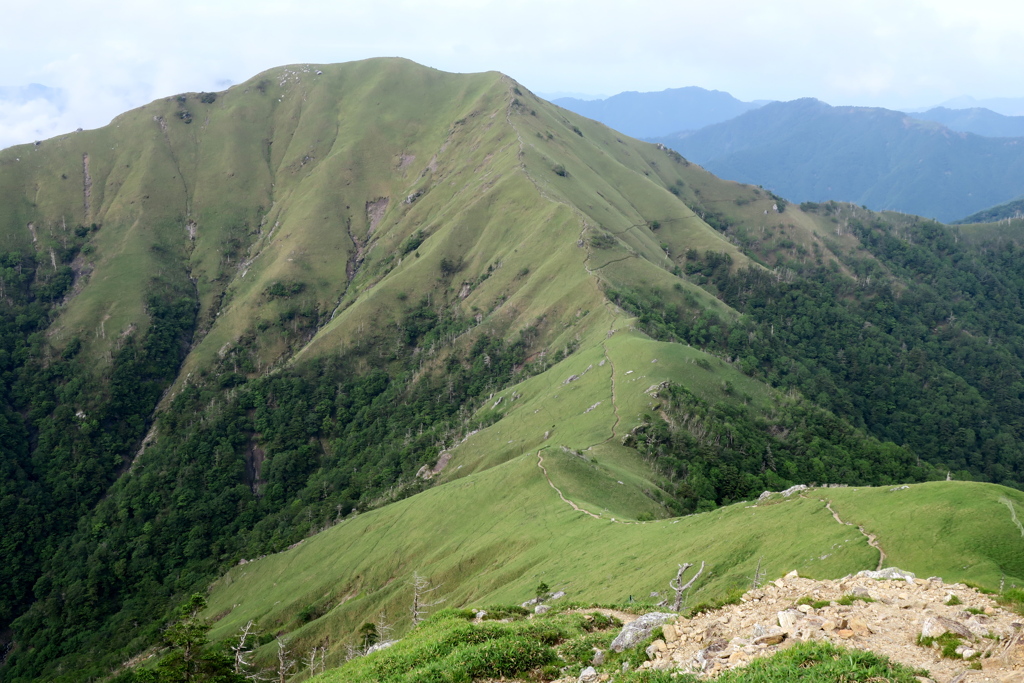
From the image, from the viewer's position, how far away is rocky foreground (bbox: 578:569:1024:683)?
19.2 m

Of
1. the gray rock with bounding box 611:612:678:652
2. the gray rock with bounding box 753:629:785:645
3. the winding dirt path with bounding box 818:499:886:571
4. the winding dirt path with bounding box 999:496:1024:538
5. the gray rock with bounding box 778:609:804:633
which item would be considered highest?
the gray rock with bounding box 778:609:804:633

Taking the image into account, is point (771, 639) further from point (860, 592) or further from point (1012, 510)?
point (1012, 510)

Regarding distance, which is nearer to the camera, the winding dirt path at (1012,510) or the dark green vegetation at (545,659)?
the dark green vegetation at (545,659)

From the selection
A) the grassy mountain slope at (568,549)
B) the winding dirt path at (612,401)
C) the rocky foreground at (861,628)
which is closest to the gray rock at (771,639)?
the rocky foreground at (861,628)

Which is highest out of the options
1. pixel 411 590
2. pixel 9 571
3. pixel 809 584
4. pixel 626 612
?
pixel 809 584

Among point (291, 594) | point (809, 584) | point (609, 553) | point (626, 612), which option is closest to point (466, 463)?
point (291, 594)

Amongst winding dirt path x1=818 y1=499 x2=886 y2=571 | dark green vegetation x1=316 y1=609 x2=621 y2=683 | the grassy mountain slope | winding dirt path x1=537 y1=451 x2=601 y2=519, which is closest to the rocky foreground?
dark green vegetation x1=316 y1=609 x2=621 y2=683

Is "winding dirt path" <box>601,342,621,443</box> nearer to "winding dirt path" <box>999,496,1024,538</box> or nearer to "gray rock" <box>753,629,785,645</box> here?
"winding dirt path" <box>999,496,1024,538</box>

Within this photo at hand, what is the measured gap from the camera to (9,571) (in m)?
171

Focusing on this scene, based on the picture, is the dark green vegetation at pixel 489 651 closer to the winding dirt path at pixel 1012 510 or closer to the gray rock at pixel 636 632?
the gray rock at pixel 636 632

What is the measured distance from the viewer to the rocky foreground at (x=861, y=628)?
1922 centimetres

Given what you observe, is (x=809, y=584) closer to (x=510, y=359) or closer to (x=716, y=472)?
(x=716, y=472)

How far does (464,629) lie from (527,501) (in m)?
59.1

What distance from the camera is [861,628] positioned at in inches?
861
